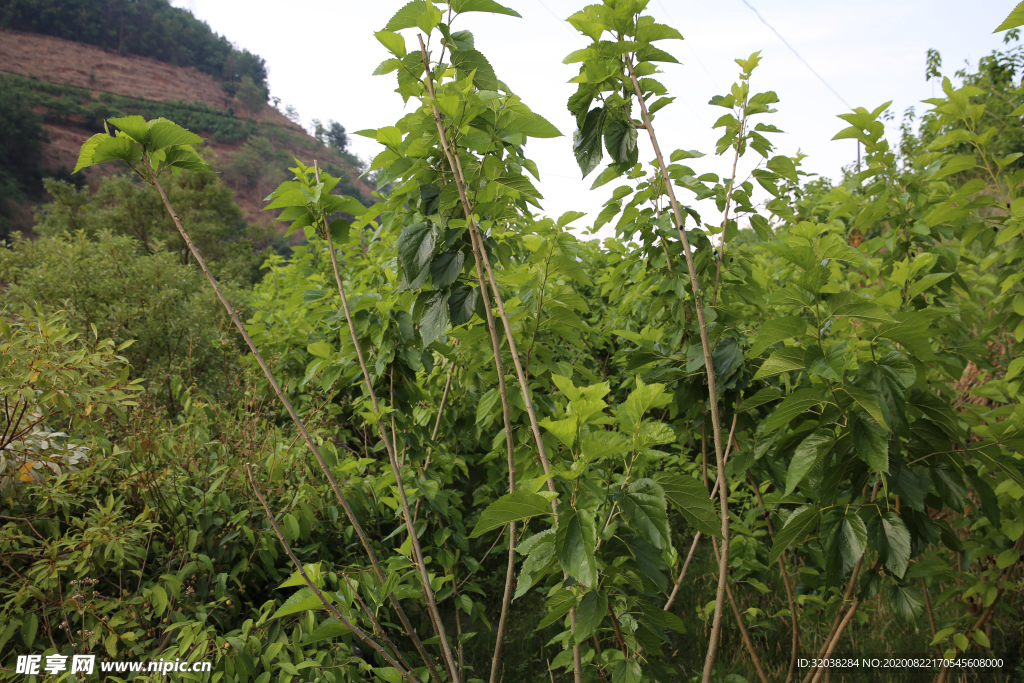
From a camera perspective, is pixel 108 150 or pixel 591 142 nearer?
pixel 108 150

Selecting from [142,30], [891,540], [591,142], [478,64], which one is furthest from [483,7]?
[142,30]

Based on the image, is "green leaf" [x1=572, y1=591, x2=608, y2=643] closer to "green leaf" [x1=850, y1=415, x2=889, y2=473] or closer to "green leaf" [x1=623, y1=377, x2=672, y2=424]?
"green leaf" [x1=623, y1=377, x2=672, y2=424]

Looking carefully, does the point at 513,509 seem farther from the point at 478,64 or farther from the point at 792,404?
the point at 478,64

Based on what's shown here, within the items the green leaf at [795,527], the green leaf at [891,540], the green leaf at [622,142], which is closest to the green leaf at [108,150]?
the green leaf at [622,142]

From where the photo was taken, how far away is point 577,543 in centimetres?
85

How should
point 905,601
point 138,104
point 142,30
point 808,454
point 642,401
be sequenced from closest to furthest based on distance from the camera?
1. point 642,401
2. point 808,454
3. point 905,601
4. point 138,104
5. point 142,30

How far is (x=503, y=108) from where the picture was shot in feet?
4.02

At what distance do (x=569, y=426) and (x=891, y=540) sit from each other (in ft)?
3.26

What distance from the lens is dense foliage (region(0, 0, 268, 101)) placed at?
146 feet

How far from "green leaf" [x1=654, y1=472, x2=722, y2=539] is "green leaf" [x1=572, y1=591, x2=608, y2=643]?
0.22 metres

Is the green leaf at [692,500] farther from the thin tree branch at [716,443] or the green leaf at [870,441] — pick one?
the green leaf at [870,441]

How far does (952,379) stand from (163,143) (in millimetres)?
2452

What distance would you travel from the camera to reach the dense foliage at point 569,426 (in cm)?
114

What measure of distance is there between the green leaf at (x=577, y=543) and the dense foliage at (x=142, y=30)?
64497mm
